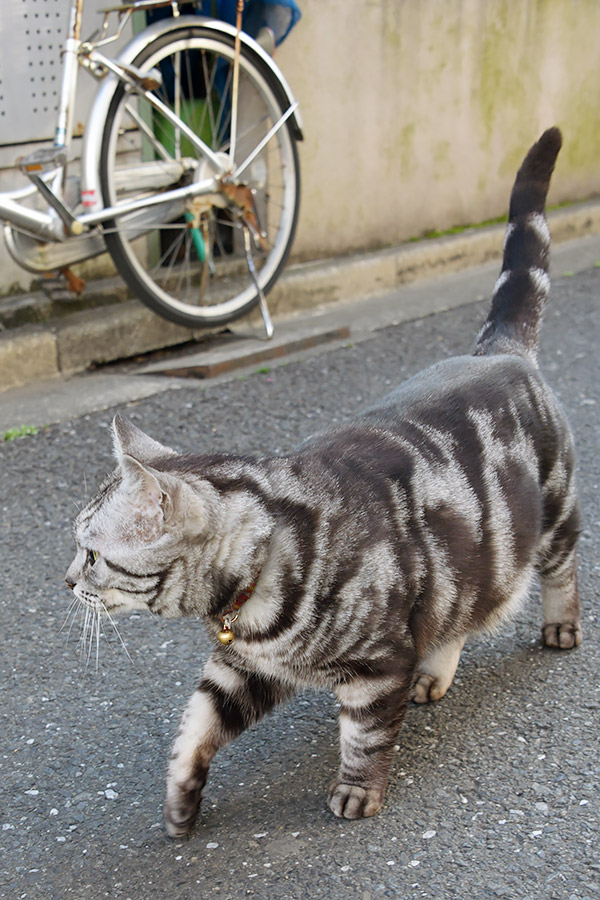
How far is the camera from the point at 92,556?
2090 millimetres

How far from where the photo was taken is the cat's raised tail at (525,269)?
277 cm

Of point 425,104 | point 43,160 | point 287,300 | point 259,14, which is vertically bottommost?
point 287,300

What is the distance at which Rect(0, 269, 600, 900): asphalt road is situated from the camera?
1996mm

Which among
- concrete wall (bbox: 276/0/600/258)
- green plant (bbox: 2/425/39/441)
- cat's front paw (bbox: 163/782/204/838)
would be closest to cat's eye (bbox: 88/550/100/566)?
cat's front paw (bbox: 163/782/204/838)

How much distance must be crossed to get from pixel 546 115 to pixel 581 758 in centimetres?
590

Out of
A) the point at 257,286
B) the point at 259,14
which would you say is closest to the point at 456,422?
the point at 257,286

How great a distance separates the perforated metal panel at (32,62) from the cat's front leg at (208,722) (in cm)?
318

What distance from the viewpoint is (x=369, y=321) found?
5.51m

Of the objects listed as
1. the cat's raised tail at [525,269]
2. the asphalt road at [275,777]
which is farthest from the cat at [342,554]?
the cat's raised tail at [525,269]

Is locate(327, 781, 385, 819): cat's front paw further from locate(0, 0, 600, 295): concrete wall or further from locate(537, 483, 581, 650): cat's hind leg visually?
locate(0, 0, 600, 295): concrete wall

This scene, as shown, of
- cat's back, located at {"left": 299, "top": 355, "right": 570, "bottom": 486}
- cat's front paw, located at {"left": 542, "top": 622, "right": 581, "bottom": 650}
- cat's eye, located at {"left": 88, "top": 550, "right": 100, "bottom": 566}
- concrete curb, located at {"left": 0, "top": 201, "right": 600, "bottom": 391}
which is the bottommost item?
concrete curb, located at {"left": 0, "top": 201, "right": 600, "bottom": 391}

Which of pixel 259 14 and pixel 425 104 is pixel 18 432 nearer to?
pixel 259 14

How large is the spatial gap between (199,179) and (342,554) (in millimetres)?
2956

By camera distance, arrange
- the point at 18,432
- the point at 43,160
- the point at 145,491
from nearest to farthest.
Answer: the point at 145,491
the point at 18,432
the point at 43,160
